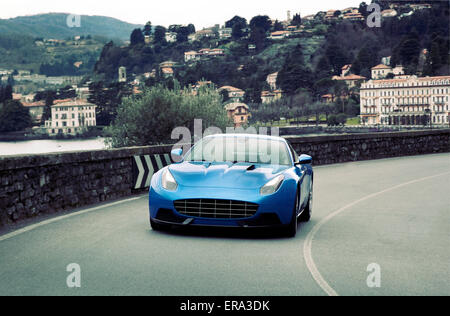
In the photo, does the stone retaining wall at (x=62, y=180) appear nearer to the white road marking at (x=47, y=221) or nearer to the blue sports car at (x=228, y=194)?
Result: the white road marking at (x=47, y=221)

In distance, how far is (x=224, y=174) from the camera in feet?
26.7

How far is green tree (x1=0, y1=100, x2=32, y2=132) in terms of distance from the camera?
105 meters

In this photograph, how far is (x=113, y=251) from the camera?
23.3 feet

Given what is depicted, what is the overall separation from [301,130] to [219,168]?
158m

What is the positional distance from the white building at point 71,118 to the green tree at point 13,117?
13.6 ft

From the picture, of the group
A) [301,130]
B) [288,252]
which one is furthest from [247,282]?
[301,130]

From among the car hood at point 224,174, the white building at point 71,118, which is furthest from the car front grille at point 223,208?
the white building at point 71,118

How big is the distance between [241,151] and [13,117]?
106 meters

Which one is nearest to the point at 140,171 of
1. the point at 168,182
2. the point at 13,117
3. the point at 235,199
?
the point at 168,182

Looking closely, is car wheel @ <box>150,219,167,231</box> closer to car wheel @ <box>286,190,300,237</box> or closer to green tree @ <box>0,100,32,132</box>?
car wheel @ <box>286,190,300,237</box>

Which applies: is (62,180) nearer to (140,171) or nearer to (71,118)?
(140,171)

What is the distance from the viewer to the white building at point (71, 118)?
114250 millimetres

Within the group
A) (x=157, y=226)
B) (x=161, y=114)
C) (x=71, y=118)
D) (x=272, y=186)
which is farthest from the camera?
(x=71, y=118)

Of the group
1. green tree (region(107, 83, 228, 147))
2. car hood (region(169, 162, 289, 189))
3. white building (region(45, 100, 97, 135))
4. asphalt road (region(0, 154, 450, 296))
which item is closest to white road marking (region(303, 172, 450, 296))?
asphalt road (region(0, 154, 450, 296))
